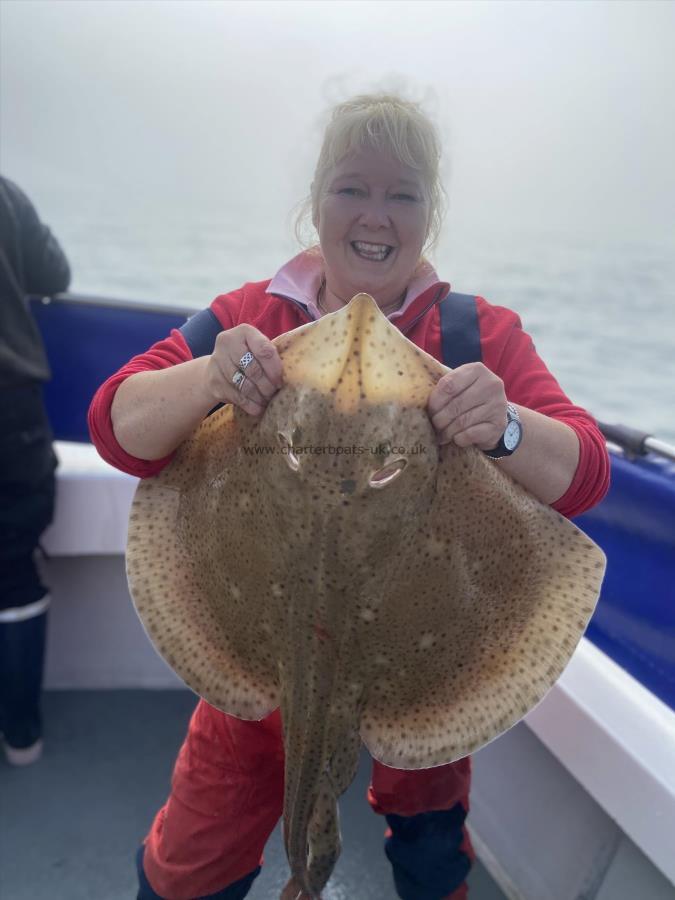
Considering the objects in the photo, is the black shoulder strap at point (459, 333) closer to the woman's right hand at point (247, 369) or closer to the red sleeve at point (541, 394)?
the red sleeve at point (541, 394)

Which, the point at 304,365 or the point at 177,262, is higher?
the point at 304,365

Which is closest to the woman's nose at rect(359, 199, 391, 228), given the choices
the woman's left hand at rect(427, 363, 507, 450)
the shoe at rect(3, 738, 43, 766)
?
the woman's left hand at rect(427, 363, 507, 450)

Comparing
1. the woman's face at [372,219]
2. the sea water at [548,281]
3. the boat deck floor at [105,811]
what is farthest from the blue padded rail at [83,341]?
the woman's face at [372,219]

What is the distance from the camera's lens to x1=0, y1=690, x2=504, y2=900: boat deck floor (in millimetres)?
2205

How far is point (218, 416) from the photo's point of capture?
50.2 inches

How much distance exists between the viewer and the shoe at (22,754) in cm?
261

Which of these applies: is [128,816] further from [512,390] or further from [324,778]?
[512,390]

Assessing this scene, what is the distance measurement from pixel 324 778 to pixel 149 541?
58cm

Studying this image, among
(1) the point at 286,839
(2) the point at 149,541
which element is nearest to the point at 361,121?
(2) the point at 149,541

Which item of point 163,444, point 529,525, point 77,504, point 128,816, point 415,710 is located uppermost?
point 529,525

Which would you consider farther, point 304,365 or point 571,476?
point 571,476

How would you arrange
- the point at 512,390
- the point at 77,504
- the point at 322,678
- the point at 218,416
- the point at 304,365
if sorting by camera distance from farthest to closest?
the point at 77,504 → the point at 512,390 → the point at 218,416 → the point at 322,678 → the point at 304,365

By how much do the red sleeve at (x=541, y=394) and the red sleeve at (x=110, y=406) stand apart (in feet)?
2.20

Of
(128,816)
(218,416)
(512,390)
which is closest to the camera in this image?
(218,416)
